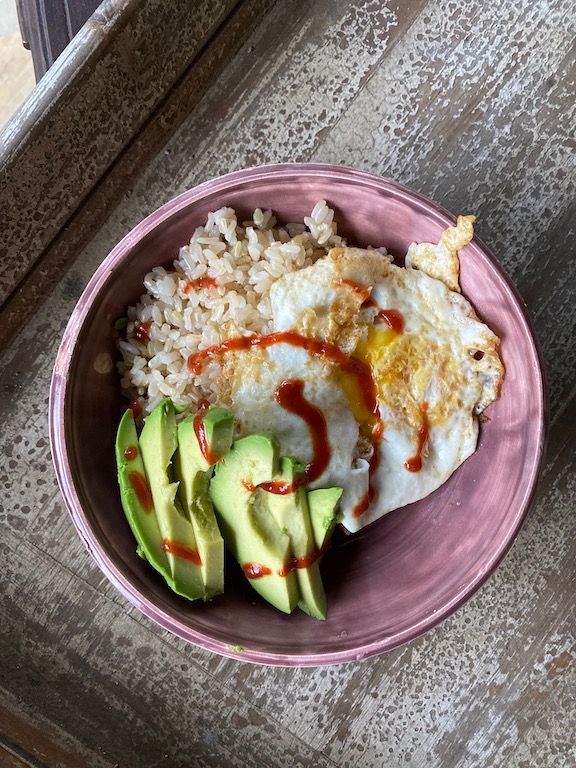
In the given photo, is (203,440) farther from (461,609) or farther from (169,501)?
(461,609)

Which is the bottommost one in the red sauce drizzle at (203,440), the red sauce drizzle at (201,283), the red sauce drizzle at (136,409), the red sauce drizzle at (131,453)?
the red sauce drizzle at (136,409)

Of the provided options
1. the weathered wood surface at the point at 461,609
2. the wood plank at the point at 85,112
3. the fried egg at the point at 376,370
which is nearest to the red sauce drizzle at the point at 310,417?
the fried egg at the point at 376,370

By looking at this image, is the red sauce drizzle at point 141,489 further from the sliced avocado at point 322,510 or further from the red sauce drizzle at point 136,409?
the sliced avocado at point 322,510

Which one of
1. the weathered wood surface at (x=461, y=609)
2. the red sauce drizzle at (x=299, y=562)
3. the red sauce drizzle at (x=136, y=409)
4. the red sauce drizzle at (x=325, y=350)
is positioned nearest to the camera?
the red sauce drizzle at (x=299, y=562)

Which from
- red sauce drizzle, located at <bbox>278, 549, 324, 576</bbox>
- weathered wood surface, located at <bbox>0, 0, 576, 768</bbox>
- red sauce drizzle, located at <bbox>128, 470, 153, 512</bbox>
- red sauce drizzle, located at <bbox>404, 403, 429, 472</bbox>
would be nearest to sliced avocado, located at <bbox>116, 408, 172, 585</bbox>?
red sauce drizzle, located at <bbox>128, 470, 153, 512</bbox>

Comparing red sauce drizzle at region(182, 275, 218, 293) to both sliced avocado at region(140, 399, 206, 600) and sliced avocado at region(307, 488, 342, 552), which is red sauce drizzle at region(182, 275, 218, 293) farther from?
sliced avocado at region(307, 488, 342, 552)

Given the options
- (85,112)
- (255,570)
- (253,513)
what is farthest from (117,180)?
(255,570)

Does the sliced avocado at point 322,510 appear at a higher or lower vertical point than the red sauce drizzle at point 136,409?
higher
